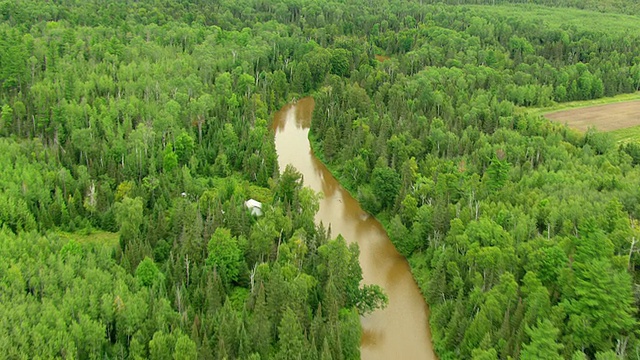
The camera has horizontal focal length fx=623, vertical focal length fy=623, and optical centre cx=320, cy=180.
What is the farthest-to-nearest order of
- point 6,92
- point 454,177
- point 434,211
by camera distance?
point 6,92, point 454,177, point 434,211

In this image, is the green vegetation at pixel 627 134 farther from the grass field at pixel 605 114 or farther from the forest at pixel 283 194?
the forest at pixel 283 194

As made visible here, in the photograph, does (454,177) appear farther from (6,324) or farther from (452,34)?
(452,34)

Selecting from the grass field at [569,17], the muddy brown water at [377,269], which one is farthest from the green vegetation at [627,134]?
the grass field at [569,17]

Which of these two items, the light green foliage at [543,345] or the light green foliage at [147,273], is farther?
the light green foliage at [147,273]

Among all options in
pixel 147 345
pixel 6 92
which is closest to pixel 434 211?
pixel 147 345

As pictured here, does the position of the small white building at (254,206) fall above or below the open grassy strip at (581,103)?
below

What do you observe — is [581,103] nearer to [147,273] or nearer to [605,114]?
[605,114]

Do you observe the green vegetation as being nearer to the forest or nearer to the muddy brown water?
the forest
